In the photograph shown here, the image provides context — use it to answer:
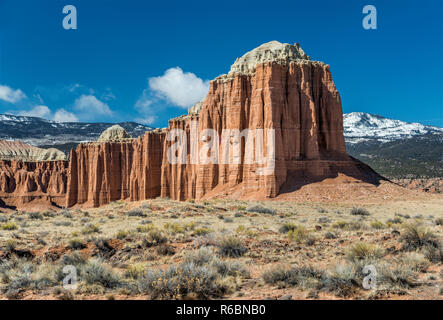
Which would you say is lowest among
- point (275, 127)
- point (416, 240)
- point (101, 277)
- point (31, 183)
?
point (101, 277)

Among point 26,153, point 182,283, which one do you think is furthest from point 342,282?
point 26,153

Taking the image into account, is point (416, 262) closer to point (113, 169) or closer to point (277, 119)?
point (277, 119)

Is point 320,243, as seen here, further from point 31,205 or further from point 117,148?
point 31,205

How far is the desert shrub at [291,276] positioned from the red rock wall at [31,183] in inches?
3648

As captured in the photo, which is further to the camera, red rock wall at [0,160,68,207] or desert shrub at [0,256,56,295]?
red rock wall at [0,160,68,207]

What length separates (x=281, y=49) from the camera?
154 feet

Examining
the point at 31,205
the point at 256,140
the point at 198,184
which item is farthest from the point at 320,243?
the point at 31,205

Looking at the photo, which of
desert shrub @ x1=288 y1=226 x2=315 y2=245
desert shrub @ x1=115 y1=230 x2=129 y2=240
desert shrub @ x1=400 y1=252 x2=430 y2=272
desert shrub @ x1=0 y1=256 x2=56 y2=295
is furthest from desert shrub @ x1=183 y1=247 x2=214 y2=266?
desert shrub @ x1=400 y1=252 x2=430 y2=272

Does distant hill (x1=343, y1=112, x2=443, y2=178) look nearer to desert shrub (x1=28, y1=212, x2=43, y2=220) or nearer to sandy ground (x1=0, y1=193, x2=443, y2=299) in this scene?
sandy ground (x1=0, y1=193, x2=443, y2=299)

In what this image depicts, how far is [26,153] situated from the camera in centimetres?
12575

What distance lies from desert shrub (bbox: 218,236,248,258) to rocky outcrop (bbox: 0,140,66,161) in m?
111

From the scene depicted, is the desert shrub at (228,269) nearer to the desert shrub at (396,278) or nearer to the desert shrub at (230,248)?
the desert shrub at (230,248)

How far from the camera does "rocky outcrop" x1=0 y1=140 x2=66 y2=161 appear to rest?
11475 centimetres

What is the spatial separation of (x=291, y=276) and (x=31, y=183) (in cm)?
10024
